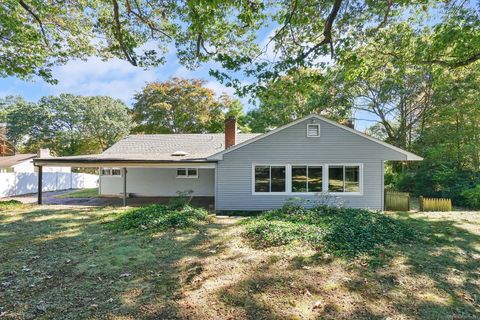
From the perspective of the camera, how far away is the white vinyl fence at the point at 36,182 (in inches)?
734

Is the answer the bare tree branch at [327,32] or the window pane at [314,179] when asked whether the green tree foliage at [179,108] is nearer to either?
the window pane at [314,179]

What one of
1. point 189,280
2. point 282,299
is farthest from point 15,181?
point 282,299

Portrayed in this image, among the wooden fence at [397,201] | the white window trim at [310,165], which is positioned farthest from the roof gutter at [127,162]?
the wooden fence at [397,201]

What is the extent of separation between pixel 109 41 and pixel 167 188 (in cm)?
899

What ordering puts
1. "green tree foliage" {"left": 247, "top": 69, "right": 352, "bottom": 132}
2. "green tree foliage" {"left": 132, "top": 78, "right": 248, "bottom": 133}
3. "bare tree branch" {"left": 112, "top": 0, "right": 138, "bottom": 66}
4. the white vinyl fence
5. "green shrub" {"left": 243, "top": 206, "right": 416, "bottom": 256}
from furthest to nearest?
1. "green tree foliage" {"left": 132, "top": 78, "right": 248, "bottom": 133}
2. the white vinyl fence
3. "green tree foliage" {"left": 247, "top": 69, "right": 352, "bottom": 132}
4. "bare tree branch" {"left": 112, "top": 0, "right": 138, "bottom": 66}
5. "green shrub" {"left": 243, "top": 206, "right": 416, "bottom": 256}

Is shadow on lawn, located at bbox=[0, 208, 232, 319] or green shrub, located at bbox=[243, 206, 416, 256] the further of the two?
green shrub, located at bbox=[243, 206, 416, 256]

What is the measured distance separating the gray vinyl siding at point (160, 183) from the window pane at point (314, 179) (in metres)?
6.58

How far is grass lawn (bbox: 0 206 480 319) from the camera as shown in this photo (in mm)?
3922

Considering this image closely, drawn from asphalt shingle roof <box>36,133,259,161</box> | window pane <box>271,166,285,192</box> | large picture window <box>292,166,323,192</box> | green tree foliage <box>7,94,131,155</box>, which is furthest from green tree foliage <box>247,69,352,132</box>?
green tree foliage <box>7,94,131,155</box>

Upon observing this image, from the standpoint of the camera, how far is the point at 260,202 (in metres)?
12.7

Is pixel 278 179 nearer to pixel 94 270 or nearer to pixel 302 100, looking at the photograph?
pixel 94 270

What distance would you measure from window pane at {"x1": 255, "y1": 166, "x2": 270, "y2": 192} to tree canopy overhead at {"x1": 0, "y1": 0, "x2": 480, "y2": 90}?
5.00m

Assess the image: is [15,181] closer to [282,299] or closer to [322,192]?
[322,192]

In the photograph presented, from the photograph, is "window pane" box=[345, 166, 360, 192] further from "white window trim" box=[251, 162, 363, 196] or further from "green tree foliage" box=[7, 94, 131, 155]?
"green tree foliage" box=[7, 94, 131, 155]
